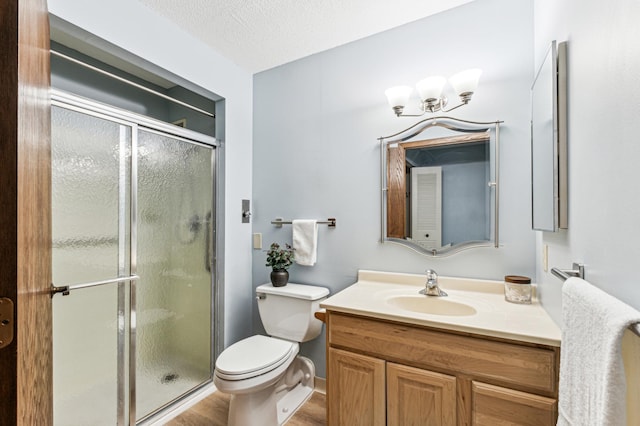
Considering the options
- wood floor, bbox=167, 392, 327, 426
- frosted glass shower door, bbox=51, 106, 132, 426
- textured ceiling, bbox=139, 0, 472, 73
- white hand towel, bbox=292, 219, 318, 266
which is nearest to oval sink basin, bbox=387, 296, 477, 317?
white hand towel, bbox=292, 219, 318, 266

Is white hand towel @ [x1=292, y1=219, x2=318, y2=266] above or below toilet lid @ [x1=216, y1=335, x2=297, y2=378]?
above

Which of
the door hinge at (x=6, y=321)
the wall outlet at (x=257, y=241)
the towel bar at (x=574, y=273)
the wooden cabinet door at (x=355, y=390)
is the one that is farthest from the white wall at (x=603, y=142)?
the wall outlet at (x=257, y=241)

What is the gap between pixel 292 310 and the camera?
1.83m

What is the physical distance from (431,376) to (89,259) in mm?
1678

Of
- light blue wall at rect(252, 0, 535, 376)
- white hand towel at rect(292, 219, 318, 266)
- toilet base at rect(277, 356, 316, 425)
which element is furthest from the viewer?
white hand towel at rect(292, 219, 318, 266)

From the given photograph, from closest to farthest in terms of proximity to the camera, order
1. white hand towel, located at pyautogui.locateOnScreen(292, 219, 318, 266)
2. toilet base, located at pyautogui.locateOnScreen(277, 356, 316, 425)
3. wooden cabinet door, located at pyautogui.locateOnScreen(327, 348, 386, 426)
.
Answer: wooden cabinet door, located at pyautogui.locateOnScreen(327, 348, 386, 426) < toilet base, located at pyautogui.locateOnScreen(277, 356, 316, 425) < white hand towel, located at pyautogui.locateOnScreen(292, 219, 318, 266)

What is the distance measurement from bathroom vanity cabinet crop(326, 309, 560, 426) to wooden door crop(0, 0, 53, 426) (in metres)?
1.04

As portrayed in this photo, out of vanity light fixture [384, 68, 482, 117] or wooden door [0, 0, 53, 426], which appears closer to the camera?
wooden door [0, 0, 53, 426]

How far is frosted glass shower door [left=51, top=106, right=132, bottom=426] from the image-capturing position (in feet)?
4.36

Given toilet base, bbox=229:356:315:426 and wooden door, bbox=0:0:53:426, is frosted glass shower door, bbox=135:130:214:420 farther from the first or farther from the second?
wooden door, bbox=0:0:53:426

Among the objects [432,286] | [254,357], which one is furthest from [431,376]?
[254,357]

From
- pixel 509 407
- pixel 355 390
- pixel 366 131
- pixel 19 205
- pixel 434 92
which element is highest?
pixel 434 92

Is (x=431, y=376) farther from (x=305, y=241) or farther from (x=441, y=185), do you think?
(x=305, y=241)

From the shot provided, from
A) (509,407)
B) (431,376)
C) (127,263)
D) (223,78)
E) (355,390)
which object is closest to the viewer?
(509,407)
